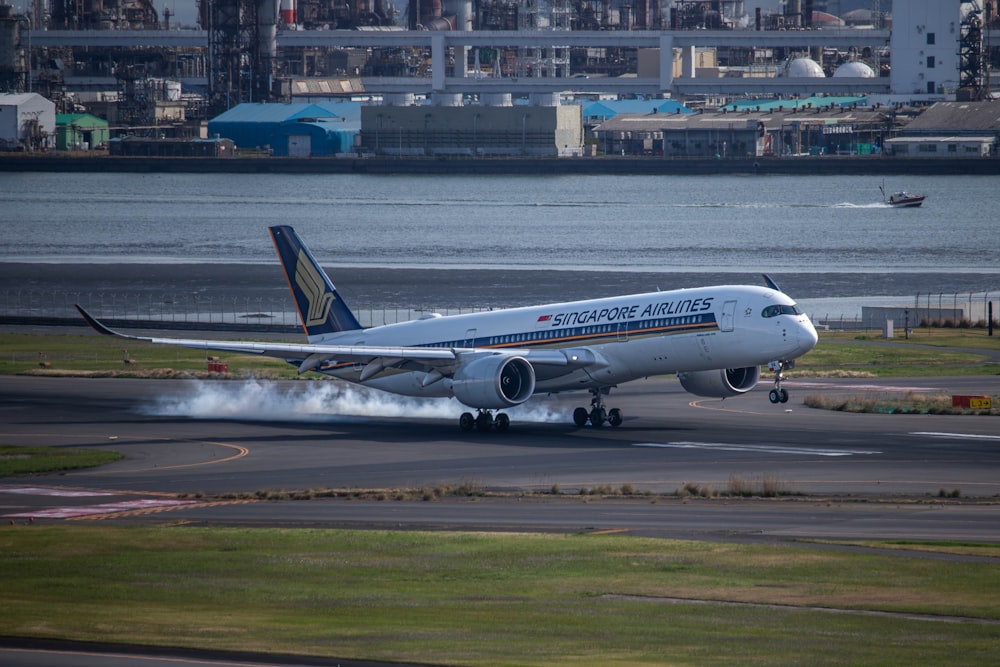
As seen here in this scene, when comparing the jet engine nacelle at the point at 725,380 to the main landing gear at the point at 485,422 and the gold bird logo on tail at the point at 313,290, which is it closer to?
the main landing gear at the point at 485,422

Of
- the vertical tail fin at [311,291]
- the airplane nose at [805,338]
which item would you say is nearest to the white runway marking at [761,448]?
the airplane nose at [805,338]

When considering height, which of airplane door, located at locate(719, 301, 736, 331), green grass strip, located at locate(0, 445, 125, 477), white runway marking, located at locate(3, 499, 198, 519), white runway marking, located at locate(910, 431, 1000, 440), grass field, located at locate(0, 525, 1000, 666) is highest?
airplane door, located at locate(719, 301, 736, 331)

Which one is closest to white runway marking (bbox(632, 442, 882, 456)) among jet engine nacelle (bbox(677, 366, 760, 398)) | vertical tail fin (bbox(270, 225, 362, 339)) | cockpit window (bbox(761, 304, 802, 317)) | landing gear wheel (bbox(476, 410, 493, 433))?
jet engine nacelle (bbox(677, 366, 760, 398))

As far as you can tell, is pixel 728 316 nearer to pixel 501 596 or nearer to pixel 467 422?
pixel 467 422

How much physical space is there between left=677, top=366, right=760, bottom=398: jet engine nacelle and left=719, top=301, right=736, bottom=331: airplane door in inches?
120

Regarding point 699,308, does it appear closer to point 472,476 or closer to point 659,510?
point 472,476

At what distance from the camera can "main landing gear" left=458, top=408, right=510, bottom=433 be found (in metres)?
62.9

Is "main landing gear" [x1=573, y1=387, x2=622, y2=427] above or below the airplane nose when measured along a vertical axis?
below

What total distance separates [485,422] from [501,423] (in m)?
0.68

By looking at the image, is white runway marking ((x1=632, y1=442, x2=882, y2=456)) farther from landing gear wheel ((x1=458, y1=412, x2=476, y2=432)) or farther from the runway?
landing gear wheel ((x1=458, y1=412, x2=476, y2=432))

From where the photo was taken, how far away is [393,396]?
241 ft

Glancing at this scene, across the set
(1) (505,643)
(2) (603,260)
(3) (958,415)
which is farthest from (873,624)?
(2) (603,260)

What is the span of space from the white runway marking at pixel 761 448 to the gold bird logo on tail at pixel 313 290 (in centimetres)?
1889

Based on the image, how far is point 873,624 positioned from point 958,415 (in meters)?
37.7
